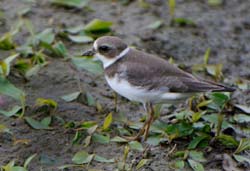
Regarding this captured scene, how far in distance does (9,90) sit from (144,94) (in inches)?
47.6

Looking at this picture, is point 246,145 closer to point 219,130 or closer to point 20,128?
point 219,130

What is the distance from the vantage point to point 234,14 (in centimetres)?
974

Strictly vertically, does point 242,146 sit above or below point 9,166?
below

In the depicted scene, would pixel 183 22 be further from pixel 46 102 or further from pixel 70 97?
pixel 46 102

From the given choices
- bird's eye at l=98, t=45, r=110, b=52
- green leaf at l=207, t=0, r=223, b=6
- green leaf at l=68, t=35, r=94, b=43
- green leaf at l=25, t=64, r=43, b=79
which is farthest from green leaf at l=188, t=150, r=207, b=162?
green leaf at l=207, t=0, r=223, b=6

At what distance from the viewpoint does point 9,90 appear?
22.8 feet

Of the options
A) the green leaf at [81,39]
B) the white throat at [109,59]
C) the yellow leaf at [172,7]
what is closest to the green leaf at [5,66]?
the white throat at [109,59]

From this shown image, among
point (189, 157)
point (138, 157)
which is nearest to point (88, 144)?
point (138, 157)

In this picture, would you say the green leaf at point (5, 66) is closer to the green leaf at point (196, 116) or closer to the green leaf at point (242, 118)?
the green leaf at point (196, 116)

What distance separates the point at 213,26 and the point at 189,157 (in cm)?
310

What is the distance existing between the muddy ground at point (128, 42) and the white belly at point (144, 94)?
43 cm

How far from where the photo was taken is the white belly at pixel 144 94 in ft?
22.2

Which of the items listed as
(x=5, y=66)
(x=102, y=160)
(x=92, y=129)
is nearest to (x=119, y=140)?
(x=92, y=129)

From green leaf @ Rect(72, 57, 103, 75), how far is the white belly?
21.2 inches
